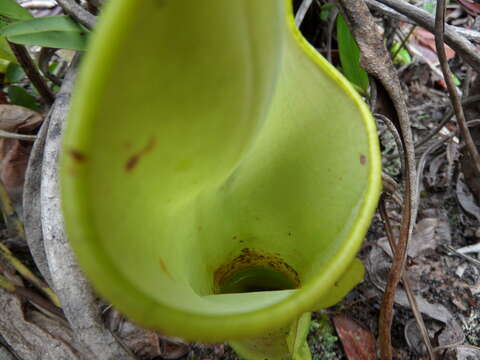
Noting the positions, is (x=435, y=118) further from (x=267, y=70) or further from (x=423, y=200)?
(x=267, y=70)

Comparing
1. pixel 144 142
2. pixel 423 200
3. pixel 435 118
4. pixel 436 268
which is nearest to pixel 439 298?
pixel 436 268

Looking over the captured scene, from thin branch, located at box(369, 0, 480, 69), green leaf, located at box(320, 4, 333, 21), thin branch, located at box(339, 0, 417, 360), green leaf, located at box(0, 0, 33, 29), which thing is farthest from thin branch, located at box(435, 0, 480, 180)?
green leaf, located at box(0, 0, 33, 29)

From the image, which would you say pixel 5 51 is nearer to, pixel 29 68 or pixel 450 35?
pixel 29 68

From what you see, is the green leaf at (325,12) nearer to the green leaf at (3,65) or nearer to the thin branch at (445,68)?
the thin branch at (445,68)

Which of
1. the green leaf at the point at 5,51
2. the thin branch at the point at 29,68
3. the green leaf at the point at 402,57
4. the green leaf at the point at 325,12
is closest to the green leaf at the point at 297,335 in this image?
the thin branch at the point at 29,68

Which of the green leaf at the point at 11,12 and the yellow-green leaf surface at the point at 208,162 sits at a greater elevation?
the green leaf at the point at 11,12
